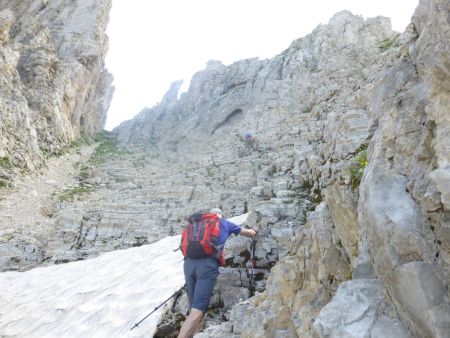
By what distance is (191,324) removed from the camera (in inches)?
240

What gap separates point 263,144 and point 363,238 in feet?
72.3

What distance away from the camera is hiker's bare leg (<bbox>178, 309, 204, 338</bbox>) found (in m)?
6.07

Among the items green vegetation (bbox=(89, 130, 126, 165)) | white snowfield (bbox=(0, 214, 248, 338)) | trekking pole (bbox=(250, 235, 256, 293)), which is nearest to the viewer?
white snowfield (bbox=(0, 214, 248, 338))

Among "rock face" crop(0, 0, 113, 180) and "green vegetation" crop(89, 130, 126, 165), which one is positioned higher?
"rock face" crop(0, 0, 113, 180)

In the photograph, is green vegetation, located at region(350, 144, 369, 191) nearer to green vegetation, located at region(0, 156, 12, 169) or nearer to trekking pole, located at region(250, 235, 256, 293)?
trekking pole, located at region(250, 235, 256, 293)

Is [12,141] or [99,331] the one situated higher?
[12,141]

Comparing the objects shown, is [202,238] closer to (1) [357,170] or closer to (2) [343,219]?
(2) [343,219]

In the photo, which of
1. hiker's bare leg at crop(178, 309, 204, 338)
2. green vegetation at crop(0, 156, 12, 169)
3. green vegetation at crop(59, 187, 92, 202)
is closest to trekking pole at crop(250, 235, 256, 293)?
hiker's bare leg at crop(178, 309, 204, 338)

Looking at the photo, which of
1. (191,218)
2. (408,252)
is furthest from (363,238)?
(191,218)

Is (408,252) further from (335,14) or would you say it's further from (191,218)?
(335,14)

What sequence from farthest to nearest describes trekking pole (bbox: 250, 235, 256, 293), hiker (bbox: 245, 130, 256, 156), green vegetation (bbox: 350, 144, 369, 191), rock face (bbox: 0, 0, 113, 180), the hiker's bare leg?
1. hiker (bbox: 245, 130, 256, 156)
2. rock face (bbox: 0, 0, 113, 180)
3. trekking pole (bbox: 250, 235, 256, 293)
4. the hiker's bare leg
5. green vegetation (bbox: 350, 144, 369, 191)

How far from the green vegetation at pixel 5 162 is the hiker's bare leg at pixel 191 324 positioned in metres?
19.1

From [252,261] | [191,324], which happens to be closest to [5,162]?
[252,261]

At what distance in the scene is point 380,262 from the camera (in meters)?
3.63
